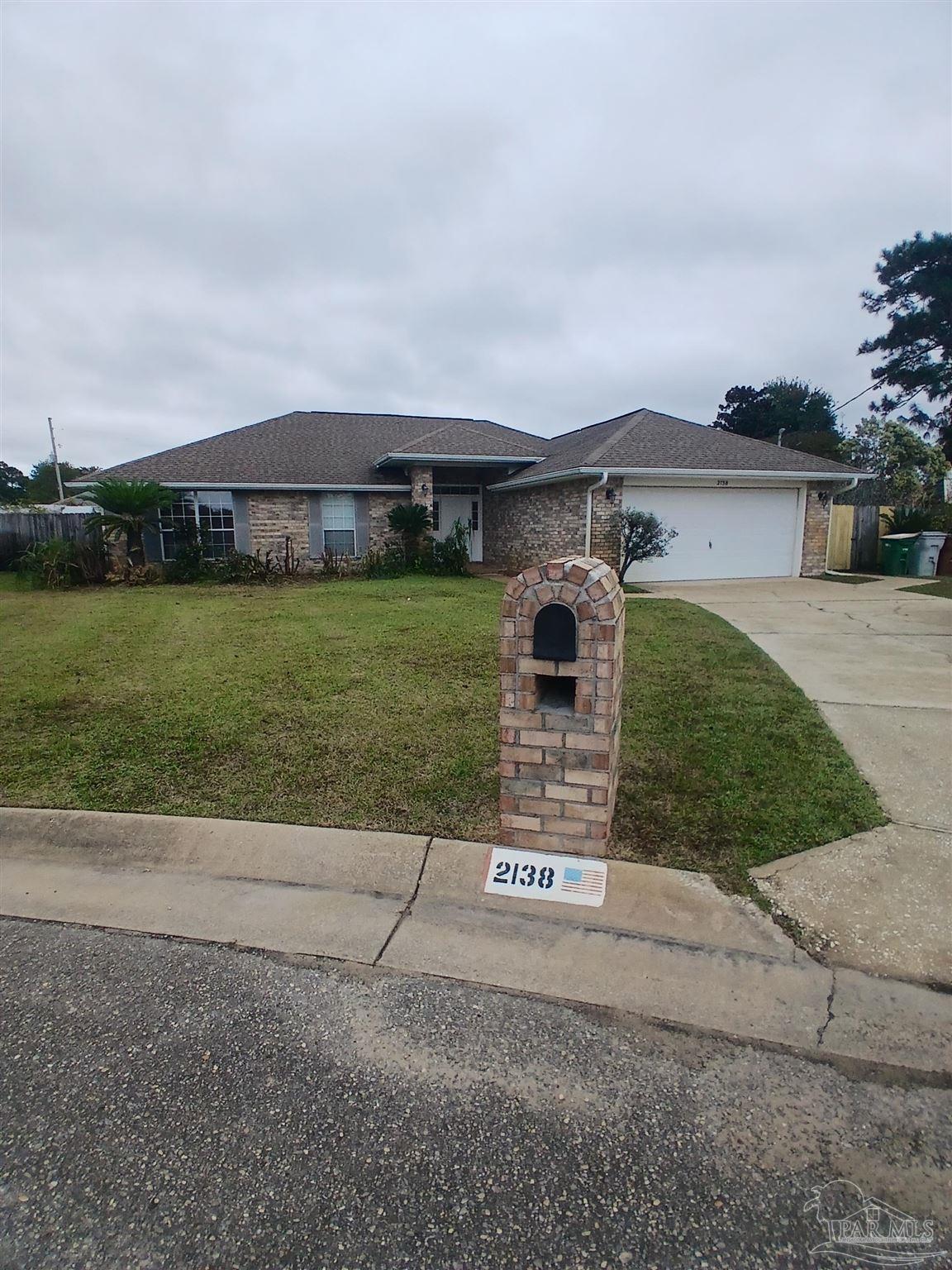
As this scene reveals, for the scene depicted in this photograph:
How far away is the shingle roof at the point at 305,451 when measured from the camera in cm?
1533

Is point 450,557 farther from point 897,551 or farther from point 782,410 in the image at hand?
point 782,410

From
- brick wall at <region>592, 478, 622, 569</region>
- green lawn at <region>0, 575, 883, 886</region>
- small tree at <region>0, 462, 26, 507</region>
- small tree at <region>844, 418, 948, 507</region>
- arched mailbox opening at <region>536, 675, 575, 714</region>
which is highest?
small tree at <region>0, 462, 26, 507</region>

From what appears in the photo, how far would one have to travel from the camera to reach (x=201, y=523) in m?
15.3

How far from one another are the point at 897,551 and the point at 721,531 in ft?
15.2

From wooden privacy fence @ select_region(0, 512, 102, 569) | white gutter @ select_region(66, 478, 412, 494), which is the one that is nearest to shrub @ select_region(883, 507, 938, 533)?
white gutter @ select_region(66, 478, 412, 494)

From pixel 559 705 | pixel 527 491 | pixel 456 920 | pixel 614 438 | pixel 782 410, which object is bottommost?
pixel 456 920

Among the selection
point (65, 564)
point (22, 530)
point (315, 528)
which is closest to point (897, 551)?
point (315, 528)

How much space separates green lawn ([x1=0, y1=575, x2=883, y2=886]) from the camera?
3.48 meters

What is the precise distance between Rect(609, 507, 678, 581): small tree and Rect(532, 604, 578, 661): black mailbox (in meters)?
10.8

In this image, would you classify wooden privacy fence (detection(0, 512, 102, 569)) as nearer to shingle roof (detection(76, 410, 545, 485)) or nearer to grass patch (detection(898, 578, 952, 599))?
shingle roof (detection(76, 410, 545, 485))

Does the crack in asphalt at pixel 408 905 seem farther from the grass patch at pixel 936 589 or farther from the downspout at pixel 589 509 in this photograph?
the grass patch at pixel 936 589

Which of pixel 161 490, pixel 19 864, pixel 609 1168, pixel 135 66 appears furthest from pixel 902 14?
pixel 161 490

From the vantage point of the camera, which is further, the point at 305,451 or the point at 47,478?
the point at 47,478

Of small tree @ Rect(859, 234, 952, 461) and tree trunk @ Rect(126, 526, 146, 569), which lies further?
small tree @ Rect(859, 234, 952, 461)
